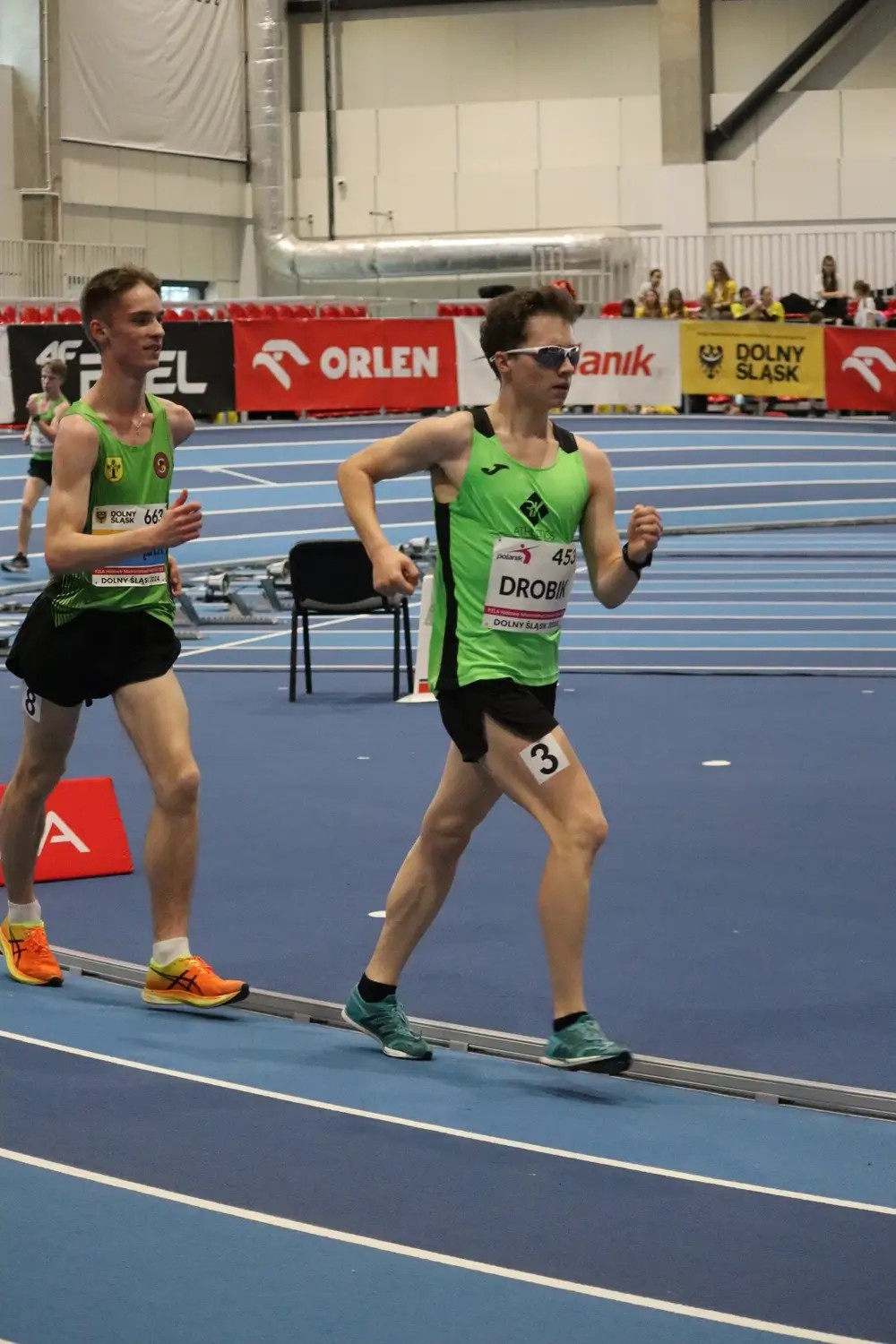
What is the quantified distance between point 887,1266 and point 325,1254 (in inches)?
38.6

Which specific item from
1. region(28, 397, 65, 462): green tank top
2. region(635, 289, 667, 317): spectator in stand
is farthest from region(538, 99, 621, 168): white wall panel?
region(28, 397, 65, 462): green tank top

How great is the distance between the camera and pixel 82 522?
17.0ft

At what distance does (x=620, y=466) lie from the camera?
22609 millimetres

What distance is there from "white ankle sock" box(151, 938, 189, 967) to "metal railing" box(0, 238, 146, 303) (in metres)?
24.1

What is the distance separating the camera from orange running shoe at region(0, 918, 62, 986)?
5.55 m

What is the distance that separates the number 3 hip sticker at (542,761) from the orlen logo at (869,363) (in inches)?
780

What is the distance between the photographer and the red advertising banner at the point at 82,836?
6.92m

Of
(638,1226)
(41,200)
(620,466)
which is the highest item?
(41,200)

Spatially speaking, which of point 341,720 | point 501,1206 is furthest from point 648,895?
point 341,720

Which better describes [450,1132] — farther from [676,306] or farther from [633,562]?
[676,306]

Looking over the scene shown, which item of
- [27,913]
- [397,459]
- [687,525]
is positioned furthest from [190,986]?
[687,525]

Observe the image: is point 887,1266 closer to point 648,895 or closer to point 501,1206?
point 501,1206

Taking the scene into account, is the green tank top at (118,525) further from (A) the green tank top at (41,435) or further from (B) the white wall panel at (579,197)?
(B) the white wall panel at (579,197)

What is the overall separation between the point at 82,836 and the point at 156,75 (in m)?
28.9
